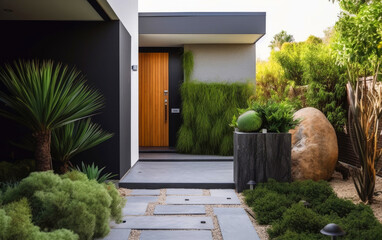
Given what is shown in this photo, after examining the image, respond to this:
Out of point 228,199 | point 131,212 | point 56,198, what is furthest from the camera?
point 228,199

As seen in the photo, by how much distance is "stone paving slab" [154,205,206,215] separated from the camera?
4125 millimetres

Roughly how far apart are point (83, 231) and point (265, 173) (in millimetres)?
2783

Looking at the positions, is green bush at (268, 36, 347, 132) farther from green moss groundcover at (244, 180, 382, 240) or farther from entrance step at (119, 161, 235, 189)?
green moss groundcover at (244, 180, 382, 240)

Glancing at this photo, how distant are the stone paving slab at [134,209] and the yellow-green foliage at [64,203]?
878 millimetres

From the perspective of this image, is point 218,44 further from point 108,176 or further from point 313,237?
point 313,237

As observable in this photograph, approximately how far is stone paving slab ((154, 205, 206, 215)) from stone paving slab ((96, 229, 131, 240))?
657 millimetres

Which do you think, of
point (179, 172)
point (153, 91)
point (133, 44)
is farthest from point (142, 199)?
point (153, 91)

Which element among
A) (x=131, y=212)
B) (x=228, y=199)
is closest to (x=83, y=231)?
(x=131, y=212)

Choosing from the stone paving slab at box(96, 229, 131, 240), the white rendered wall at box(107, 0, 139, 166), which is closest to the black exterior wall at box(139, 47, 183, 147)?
the white rendered wall at box(107, 0, 139, 166)

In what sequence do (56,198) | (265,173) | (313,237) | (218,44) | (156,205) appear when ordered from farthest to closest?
(218,44) → (265,173) → (156,205) → (313,237) → (56,198)

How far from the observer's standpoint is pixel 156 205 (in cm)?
446

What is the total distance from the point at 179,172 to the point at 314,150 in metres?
2.06

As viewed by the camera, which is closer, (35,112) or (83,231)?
(83,231)

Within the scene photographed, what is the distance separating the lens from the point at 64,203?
2.91 metres
